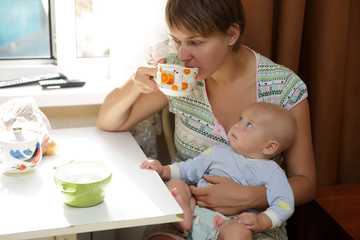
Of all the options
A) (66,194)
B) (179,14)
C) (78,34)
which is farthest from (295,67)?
(66,194)

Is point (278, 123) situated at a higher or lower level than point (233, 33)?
lower

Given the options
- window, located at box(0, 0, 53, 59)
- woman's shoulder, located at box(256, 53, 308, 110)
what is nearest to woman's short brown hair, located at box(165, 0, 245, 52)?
woman's shoulder, located at box(256, 53, 308, 110)

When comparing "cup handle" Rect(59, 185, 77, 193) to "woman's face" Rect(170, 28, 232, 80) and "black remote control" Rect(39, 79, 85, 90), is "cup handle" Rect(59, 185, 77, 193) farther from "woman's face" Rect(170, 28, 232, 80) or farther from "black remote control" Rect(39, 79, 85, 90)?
"black remote control" Rect(39, 79, 85, 90)

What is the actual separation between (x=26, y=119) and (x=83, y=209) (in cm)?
48

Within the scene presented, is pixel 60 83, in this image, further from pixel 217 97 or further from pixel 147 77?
pixel 217 97

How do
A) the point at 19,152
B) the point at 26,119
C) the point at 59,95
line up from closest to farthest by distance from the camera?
the point at 19,152 < the point at 26,119 < the point at 59,95

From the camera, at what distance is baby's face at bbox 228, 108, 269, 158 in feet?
4.37

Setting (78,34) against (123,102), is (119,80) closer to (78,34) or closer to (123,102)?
(123,102)

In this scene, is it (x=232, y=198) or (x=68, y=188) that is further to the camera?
(x=232, y=198)

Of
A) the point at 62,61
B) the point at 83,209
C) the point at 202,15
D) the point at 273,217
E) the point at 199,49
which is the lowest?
the point at 273,217

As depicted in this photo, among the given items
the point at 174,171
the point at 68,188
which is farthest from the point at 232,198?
the point at 68,188

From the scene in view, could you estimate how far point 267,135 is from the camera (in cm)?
133

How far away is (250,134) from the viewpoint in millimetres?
1338

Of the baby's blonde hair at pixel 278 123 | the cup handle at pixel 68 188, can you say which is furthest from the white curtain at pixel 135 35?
the cup handle at pixel 68 188
